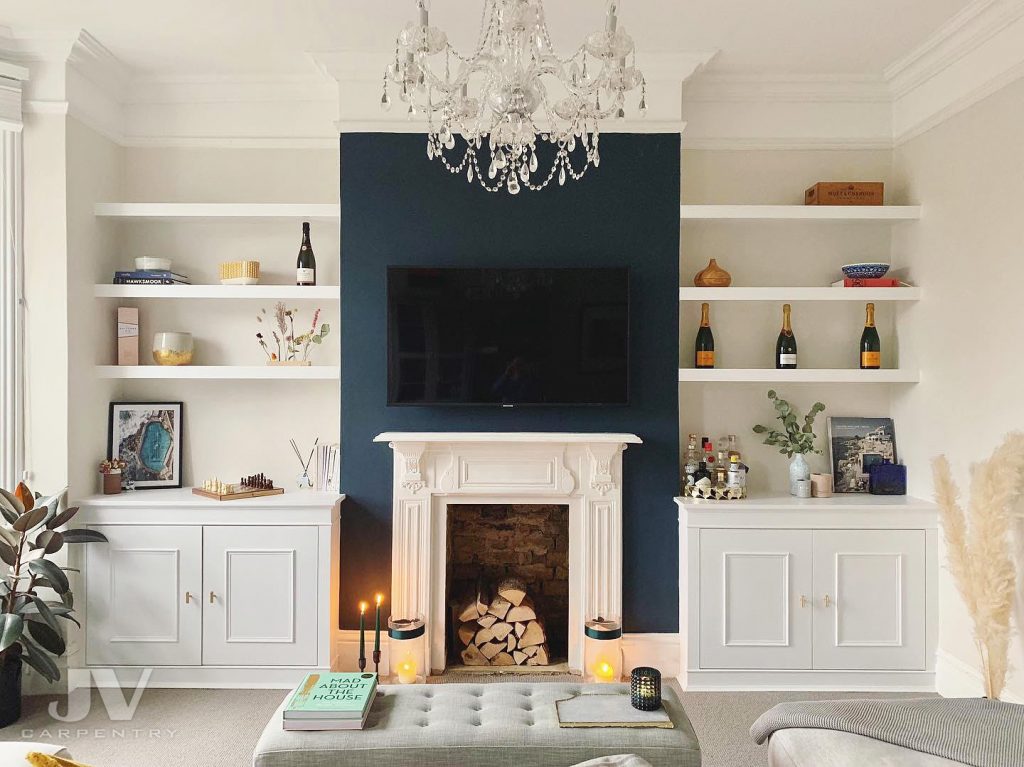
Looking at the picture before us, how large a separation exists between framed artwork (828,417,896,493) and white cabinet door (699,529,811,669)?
50 cm

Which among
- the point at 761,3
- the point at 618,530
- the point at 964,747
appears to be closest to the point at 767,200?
the point at 761,3

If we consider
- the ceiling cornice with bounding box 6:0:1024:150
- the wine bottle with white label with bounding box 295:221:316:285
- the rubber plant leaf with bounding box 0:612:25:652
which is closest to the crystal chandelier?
the ceiling cornice with bounding box 6:0:1024:150

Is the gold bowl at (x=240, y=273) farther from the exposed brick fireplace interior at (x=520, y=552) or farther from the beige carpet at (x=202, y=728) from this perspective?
the beige carpet at (x=202, y=728)

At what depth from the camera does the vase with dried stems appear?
272 cm

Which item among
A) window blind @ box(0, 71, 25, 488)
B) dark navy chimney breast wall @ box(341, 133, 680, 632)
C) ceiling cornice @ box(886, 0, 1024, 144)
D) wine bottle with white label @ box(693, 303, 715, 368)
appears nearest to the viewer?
ceiling cornice @ box(886, 0, 1024, 144)

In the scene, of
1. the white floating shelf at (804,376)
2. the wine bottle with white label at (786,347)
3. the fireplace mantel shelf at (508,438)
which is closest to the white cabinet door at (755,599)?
the fireplace mantel shelf at (508,438)

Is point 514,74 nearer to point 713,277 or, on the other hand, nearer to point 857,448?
point 713,277

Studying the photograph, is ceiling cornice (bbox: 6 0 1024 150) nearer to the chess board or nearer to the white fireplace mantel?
the white fireplace mantel

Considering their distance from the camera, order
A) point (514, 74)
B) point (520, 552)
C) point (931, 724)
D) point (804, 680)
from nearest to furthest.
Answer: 1. point (514, 74)
2. point (931, 724)
3. point (804, 680)
4. point (520, 552)

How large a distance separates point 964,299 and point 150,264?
11.7ft

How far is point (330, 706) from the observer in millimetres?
2086

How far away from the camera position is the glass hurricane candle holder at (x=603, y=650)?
3.32m

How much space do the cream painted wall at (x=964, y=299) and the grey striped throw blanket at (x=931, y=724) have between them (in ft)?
3.30

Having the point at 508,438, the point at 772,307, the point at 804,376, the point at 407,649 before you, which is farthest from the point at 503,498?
the point at 772,307
